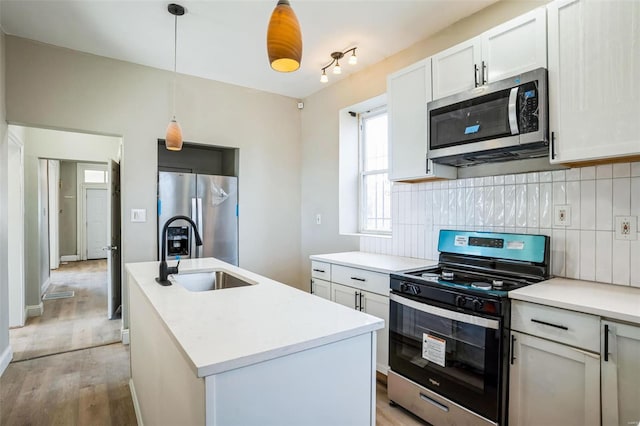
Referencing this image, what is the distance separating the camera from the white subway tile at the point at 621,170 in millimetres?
1769

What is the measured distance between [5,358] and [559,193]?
169 inches

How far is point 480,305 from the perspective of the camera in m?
1.72

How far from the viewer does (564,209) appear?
200 cm

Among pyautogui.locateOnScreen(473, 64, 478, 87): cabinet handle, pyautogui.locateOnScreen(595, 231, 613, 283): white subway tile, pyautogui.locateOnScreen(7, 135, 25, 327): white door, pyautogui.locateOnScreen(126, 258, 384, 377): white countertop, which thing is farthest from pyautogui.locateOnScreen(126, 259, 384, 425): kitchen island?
pyautogui.locateOnScreen(7, 135, 25, 327): white door

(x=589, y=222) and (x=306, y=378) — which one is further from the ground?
(x=589, y=222)

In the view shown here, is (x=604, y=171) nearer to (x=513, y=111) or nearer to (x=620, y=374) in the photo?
(x=513, y=111)

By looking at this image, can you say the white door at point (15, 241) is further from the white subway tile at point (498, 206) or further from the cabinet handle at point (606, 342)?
the cabinet handle at point (606, 342)

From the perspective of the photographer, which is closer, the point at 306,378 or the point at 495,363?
the point at 306,378

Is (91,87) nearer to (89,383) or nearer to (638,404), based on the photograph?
(89,383)

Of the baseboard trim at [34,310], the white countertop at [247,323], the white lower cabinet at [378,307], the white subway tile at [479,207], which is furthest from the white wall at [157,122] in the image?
the white subway tile at [479,207]

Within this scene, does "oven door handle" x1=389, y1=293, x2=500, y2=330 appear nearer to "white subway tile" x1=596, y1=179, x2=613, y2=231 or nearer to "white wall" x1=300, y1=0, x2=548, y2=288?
"white subway tile" x1=596, y1=179, x2=613, y2=231

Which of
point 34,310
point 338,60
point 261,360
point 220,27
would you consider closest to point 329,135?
point 338,60

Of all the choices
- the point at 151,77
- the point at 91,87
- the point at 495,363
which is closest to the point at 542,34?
the point at 495,363

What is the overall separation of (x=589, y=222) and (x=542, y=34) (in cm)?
107
